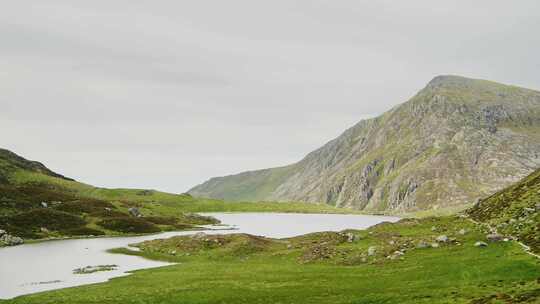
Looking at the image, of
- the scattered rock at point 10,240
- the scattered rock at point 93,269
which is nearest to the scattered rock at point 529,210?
the scattered rock at point 93,269

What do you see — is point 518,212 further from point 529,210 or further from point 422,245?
point 422,245

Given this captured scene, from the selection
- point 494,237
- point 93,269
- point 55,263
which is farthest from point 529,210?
point 55,263

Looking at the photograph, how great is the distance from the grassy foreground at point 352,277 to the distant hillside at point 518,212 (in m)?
2.43

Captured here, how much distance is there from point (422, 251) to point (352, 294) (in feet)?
72.8

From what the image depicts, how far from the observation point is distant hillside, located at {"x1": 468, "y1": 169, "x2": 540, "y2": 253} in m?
Answer: 51.0

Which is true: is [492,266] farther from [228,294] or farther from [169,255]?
[169,255]

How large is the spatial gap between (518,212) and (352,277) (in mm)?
27716

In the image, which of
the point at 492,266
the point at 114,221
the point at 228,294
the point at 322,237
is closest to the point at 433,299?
the point at 492,266

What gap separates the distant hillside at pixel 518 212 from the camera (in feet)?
167

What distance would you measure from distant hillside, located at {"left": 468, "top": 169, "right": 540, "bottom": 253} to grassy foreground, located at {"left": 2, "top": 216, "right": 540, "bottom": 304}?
7.98 feet

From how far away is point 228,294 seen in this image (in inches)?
1779

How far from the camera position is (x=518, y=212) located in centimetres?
6031

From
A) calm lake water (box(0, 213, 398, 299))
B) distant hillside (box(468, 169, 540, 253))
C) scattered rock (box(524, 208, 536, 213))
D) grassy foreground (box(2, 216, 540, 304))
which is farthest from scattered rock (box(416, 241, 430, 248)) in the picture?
calm lake water (box(0, 213, 398, 299))

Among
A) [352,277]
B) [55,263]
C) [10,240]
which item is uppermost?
[352,277]
